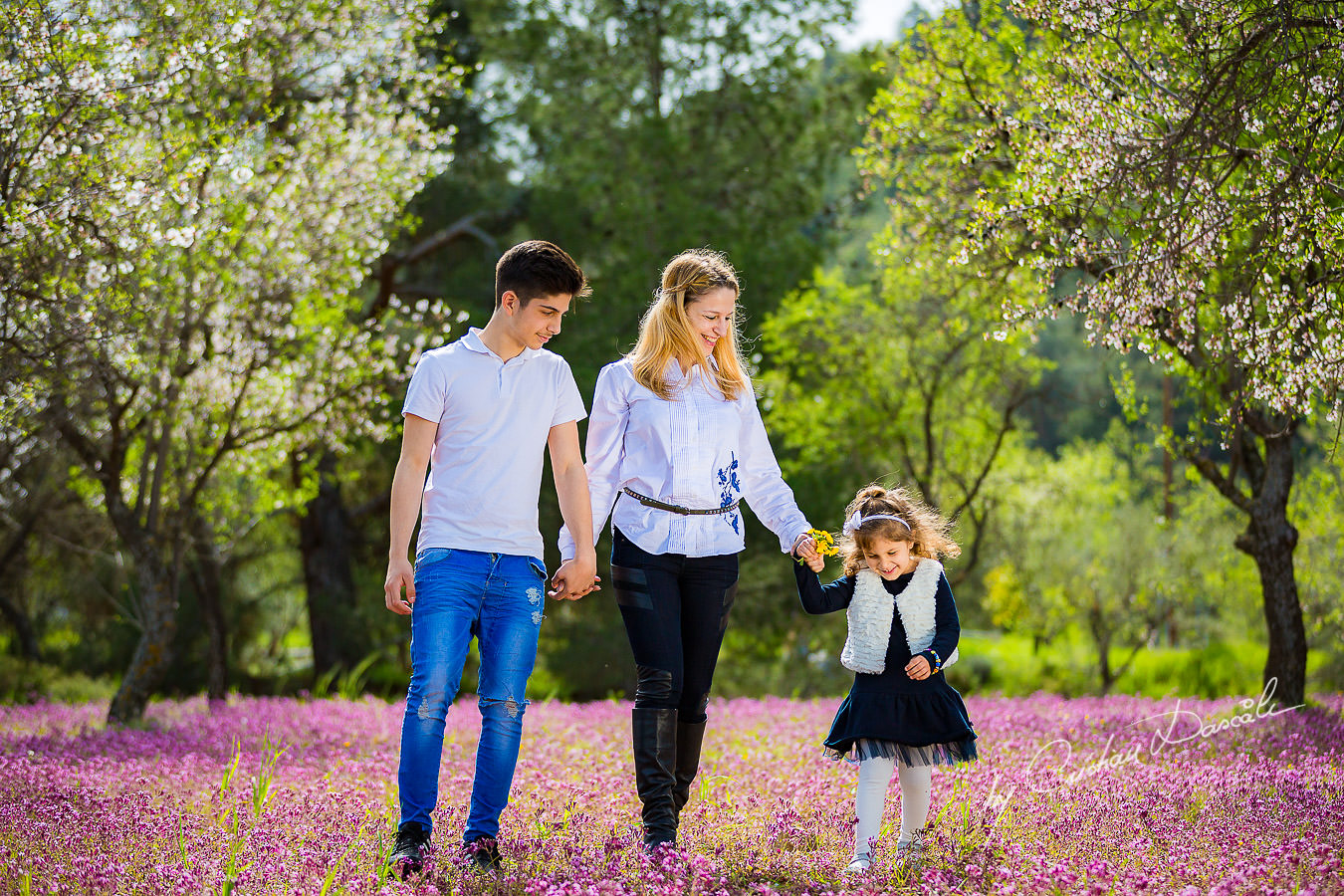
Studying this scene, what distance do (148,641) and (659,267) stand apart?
9.49 meters

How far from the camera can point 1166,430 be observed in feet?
35.5

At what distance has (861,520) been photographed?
509cm

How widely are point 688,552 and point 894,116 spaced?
8312 millimetres

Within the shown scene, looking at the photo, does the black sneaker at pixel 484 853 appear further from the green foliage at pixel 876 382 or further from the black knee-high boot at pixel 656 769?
the green foliage at pixel 876 382

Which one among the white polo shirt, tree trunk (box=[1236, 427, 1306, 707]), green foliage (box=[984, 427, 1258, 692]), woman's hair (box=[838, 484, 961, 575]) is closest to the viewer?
the white polo shirt

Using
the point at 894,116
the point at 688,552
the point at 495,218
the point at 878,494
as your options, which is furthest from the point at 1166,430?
the point at 495,218

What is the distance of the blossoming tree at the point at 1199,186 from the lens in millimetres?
6332

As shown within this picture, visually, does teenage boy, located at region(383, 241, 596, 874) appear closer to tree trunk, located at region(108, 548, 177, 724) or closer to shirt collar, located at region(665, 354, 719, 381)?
shirt collar, located at region(665, 354, 719, 381)

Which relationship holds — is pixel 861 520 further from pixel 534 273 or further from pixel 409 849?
pixel 409 849

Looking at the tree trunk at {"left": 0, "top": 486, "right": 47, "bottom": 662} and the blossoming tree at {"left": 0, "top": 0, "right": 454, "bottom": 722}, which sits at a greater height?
the blossoming tree at {"left": 0, "top": 0, "right": 454, "bottom": 722}

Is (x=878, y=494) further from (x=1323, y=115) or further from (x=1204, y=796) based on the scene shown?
(x=1323, y=115)

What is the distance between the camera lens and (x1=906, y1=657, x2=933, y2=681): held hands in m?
4.75

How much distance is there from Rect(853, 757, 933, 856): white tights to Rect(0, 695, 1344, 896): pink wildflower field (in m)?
0.17

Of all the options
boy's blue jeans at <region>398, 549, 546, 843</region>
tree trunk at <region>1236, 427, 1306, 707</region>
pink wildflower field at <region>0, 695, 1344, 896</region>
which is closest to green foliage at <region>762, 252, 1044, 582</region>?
tree trunk at <region>1236, 427, 1306, 707</region>
